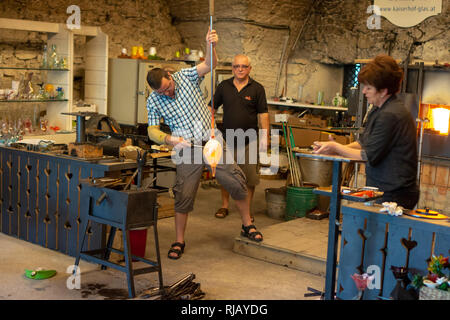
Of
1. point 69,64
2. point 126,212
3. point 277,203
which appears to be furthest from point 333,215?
point 69,64

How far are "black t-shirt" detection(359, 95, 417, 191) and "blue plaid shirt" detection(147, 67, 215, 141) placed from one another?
5.59ft

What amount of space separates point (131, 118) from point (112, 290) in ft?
14.5

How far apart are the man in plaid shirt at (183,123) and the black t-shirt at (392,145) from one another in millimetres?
1639

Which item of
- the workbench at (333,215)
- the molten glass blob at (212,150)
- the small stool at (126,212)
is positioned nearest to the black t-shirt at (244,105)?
the molten glass blob at (212,150)

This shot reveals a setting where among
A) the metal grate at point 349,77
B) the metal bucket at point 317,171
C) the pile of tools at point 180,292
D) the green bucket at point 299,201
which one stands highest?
the metal grate at point 349,77

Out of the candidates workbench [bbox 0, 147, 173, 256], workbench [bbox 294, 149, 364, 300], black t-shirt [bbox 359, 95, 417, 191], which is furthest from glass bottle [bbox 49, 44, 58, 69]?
black t-shirt [bbox 359, 95, 417, 191]

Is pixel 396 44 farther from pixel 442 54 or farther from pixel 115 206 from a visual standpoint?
pixel 115 206

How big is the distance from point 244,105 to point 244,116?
0.11 meters

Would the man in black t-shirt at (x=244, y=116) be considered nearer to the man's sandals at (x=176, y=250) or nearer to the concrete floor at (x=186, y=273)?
the concrete floor at (x=186, y=273)

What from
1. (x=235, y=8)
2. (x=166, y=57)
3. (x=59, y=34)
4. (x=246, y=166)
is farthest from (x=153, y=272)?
(x=166, y=57)

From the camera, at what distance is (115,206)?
13.5 ft

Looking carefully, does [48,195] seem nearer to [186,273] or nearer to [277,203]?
[186,273]

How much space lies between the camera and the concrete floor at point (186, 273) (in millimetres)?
4293

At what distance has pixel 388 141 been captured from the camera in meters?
3.56
